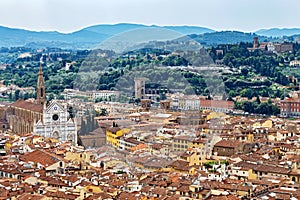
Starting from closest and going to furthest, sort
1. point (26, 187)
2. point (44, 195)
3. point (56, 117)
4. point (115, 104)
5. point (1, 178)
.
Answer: point (44, 195)
point (26, 187)
point (1, 178)
point (56, 117)
point (115, 104)

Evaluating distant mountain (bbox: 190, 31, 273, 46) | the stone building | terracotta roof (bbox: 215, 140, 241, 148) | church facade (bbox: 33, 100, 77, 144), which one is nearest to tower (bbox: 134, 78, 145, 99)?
terracotta roof (bbox: 215, 140, 241, 148)

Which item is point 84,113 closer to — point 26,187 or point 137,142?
point 137,142

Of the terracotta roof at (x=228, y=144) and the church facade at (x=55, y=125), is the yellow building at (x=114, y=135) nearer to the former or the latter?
the church facade at (x=55, y=125)

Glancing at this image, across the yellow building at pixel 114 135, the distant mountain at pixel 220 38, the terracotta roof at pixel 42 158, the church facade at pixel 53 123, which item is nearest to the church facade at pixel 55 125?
the church facade at pixel 53 123

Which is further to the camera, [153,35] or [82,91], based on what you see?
[82,91]

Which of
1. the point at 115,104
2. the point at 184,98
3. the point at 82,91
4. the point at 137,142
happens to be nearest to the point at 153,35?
the point at 137,142

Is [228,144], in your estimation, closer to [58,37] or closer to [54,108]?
[54,108]

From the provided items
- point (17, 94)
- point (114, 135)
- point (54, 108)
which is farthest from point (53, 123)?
point (17, 94)

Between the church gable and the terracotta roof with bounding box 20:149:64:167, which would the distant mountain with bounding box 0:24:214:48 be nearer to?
the church gable
